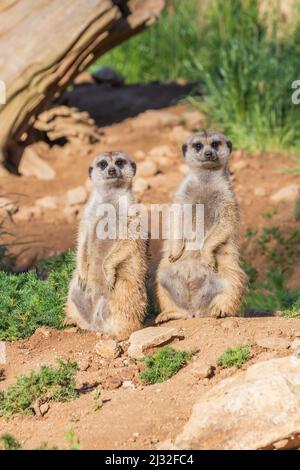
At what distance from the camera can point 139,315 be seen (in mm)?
4664

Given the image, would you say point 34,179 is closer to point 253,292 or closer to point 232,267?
point 253,292

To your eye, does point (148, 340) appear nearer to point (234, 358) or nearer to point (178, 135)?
point (234, 358)

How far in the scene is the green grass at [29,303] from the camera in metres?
4.74

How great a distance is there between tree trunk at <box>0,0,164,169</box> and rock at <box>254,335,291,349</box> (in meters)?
3.72

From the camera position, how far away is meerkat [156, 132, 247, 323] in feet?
15.8

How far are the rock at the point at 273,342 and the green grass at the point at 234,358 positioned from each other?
11 centimetres

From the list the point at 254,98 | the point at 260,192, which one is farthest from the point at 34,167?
the point at 254,98

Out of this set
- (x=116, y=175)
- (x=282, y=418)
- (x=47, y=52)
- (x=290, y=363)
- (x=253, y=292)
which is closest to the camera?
(x=282, y=418)

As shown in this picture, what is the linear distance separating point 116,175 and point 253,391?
5.95 ft

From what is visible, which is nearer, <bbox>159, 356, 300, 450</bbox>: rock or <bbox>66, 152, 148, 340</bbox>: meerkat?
<bbox>159, 356, 300, 450</bbox>: rock

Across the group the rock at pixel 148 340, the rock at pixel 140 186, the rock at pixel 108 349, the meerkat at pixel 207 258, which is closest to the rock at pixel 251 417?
the rock at pixel 148 340

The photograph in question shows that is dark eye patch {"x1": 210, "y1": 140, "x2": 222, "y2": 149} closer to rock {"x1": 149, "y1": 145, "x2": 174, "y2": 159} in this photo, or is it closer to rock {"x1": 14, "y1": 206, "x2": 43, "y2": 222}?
rock {"x1": 14, "y1": 206, "x2": 43, "y2": 222}

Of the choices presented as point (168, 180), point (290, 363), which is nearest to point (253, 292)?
point (168, 180)

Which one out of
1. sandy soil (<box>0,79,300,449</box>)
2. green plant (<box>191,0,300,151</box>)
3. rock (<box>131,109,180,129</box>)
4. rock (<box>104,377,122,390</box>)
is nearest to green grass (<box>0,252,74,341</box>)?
sandy soil (<box>0,79,300,449</box>)
